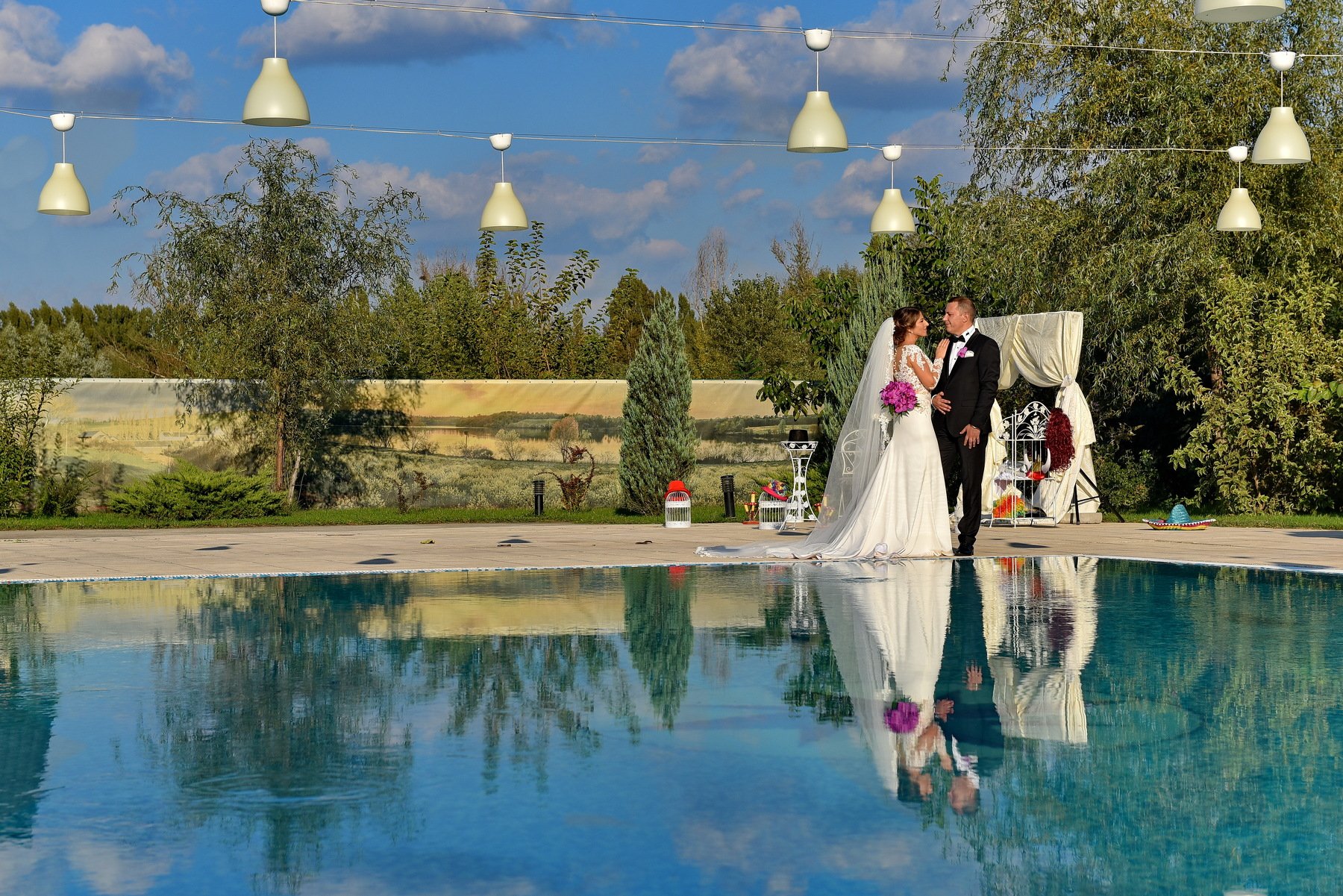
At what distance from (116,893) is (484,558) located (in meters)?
9.50

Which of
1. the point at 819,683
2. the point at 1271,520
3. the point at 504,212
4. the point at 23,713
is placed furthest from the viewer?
the point at 1271,520

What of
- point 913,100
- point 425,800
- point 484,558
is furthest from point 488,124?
point 425,800

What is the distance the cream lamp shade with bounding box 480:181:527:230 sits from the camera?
12867 mm

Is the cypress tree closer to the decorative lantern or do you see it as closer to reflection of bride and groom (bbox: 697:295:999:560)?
the decorative lantern

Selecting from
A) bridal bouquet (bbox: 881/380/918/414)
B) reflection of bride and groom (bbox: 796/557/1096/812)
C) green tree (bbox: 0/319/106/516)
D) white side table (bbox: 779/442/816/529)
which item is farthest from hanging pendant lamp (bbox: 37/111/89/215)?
green tree (bbox: 0/319/106/516)

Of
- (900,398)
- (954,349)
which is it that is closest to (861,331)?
(954,349)

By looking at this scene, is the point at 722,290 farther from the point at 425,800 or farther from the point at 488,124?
the point at 425,800

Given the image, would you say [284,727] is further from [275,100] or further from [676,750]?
[275,100]

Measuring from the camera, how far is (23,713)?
5641 millimetres

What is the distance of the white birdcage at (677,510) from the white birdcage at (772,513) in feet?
3.13

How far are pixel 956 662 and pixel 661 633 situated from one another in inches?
70.8

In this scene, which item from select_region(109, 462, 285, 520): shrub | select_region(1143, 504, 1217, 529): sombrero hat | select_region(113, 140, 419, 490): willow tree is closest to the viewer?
select_region(1143, 504, 1217, 529): sombrero hat

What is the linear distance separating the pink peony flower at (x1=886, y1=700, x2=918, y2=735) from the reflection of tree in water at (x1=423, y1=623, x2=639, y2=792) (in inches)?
37.0

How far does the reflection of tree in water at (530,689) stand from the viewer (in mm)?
4996
